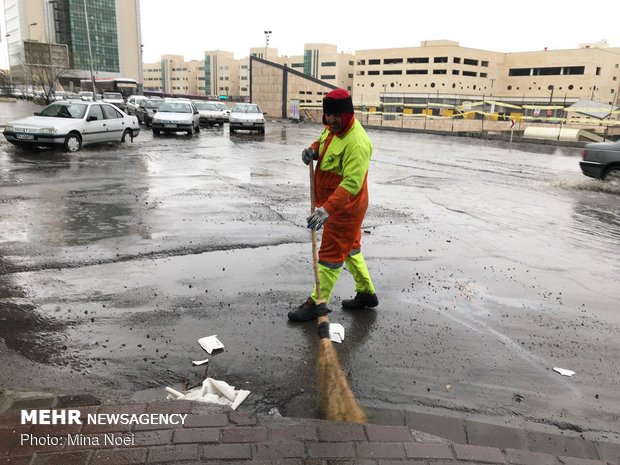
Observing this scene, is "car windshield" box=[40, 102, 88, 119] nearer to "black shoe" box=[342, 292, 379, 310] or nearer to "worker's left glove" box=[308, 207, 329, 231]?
"black shoe" box=[342, 292, 379, 310]

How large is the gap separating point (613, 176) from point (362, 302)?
35.6 feet

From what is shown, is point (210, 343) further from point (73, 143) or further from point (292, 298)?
point (73, 143)

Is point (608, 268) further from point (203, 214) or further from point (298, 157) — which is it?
point (298, 157)

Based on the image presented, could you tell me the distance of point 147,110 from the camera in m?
30.5

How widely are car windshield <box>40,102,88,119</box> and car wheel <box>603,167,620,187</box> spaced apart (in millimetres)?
Answer: 15339

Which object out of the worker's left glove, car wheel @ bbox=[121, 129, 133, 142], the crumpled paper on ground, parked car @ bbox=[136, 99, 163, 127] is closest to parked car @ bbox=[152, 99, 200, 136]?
car wheel @ bbox=[121, 129, 133, 142]

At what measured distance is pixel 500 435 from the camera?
2943mm

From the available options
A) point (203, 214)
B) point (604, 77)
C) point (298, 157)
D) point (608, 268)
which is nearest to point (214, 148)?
point (298, 157)

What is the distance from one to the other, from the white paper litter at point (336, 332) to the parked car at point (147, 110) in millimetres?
28173

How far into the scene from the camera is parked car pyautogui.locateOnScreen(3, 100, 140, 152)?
45.9ft

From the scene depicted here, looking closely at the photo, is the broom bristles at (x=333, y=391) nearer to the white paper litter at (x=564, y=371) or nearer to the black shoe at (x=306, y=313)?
the black shoe at (x=306, y=313)

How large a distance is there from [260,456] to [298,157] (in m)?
15.0

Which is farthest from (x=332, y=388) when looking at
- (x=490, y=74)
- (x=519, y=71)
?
(x=490, y=74)

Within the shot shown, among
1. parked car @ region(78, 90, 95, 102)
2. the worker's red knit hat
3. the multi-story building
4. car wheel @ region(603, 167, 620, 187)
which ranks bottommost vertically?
car wheel @ region(603, 167, 620, 187)
